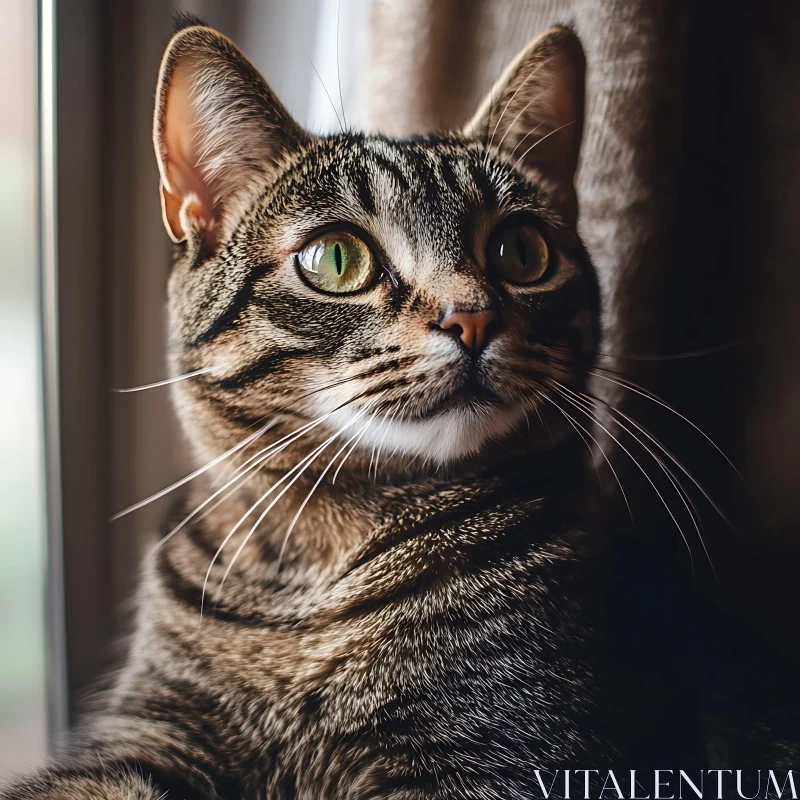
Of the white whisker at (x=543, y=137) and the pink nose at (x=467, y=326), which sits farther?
the white whisker at (x=543, y=137)

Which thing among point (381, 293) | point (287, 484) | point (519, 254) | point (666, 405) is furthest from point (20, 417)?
point (666, 405)

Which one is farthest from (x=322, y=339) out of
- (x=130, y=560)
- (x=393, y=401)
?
(x=130, y=560)

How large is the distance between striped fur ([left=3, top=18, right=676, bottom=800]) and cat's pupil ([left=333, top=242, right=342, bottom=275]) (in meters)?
0.03

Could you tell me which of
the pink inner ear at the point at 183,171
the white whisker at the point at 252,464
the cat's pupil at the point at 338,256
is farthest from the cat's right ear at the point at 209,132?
the white whisker at the point at 252,464

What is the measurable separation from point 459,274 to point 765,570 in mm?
462

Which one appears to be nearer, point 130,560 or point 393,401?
point 393,401

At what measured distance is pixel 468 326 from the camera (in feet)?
2.21

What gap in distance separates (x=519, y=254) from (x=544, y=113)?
16 cm

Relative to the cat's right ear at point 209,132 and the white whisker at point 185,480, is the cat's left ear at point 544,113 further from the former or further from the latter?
the white whisker at point 185,480

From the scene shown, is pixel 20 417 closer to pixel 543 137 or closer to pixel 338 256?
pixel 338 256

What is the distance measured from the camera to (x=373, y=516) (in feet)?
2.48

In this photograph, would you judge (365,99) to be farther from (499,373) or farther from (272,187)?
(499,373)

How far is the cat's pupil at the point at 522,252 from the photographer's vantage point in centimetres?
75

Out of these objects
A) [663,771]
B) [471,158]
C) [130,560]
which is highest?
[471,158]
